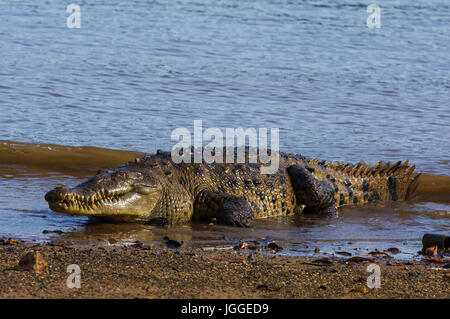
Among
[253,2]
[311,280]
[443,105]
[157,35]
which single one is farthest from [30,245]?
[253,2]

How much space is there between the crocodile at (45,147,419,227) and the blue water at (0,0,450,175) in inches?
75.3

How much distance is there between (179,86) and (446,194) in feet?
23.6

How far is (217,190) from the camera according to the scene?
8.32 meters

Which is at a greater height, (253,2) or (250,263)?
(253,2)

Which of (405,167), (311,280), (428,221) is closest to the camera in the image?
(311,280)

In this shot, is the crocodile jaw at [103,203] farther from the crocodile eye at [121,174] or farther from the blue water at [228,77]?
the blue water at [228,77]

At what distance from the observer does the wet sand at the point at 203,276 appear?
511cm

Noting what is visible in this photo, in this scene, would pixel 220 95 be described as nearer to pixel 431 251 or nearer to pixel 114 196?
pixel 114 196

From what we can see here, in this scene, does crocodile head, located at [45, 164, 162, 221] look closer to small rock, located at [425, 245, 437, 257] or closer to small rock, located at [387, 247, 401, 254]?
small rock, located at [387, 247, 401, 254]

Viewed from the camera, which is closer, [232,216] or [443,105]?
[232,216]

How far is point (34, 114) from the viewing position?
12.7m

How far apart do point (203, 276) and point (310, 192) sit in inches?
135

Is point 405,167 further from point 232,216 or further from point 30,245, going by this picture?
point 30,245
